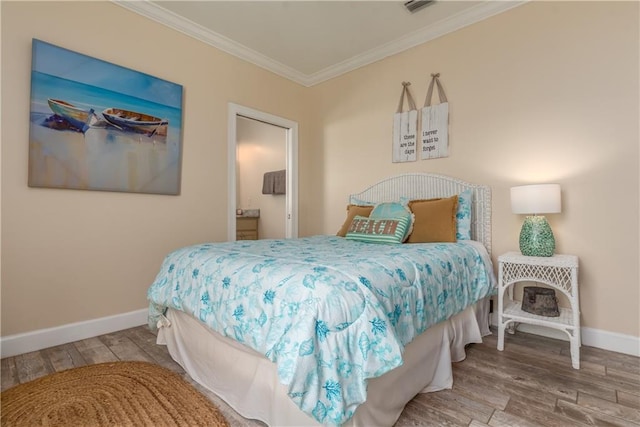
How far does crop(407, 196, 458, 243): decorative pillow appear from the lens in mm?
2496

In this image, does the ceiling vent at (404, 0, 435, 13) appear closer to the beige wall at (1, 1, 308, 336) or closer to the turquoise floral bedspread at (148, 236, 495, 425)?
the beige wall at (1, 1, 308, 336)

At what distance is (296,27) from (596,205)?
294 centimetres

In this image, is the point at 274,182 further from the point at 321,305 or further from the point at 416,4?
the point at 321,305

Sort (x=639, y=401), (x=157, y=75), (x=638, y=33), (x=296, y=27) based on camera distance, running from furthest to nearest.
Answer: (x=296, y=27)
(x=157, y=75)
(x=638, y=33)
(x=639, y=401)

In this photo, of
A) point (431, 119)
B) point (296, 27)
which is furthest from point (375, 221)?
point (296, 27)

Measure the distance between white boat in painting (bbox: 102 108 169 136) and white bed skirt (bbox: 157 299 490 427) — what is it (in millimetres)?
1596

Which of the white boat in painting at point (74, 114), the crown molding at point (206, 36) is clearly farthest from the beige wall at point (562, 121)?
the white boat in painting at point (74, 114)

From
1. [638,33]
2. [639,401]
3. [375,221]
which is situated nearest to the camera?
[639,401]

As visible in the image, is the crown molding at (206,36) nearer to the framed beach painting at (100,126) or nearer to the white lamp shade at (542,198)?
the framed beach painting at (100,126)

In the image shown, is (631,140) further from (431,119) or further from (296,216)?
(296,216)

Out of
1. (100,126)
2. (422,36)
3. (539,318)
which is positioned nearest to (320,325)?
(539,318)

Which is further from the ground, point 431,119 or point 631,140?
point 431,119

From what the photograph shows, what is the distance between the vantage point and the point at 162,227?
2.91 meters

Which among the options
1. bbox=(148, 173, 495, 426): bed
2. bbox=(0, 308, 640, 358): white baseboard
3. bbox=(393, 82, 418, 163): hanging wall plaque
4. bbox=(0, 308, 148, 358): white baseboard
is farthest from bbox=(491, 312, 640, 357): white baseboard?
bbox=(0, 308, 148, 358): white baseboard
